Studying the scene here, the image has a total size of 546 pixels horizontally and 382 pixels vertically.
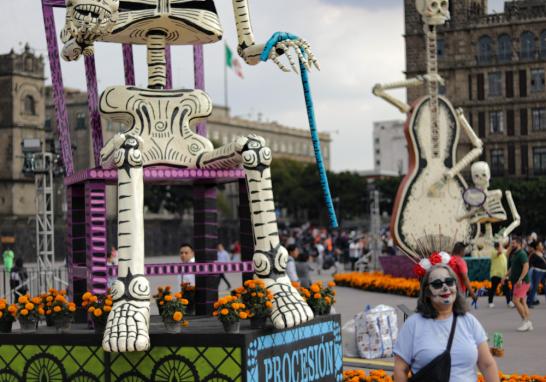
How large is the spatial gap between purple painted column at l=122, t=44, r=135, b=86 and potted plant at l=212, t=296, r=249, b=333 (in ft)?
9.51

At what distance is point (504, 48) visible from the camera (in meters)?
68.9

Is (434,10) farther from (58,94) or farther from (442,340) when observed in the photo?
(442,340)

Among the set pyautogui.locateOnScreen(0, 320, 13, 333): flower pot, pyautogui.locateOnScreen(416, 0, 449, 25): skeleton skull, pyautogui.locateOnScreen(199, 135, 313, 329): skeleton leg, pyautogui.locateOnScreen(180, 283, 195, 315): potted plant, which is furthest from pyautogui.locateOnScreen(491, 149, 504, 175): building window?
pyautogui.locateOnScreen(0, 320, 13, 333): flower pot

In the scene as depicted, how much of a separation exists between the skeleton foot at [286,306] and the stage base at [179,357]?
117mm

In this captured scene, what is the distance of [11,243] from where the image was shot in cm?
5091

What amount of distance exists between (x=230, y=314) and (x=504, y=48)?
64.8 meters

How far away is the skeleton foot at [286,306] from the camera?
7.15 m

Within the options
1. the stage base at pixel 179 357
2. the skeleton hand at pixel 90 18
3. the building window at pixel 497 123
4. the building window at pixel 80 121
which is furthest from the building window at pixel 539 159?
the skeleton hand at pixel 90 18

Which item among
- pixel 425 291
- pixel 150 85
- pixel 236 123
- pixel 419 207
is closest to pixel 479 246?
pixel 419 207

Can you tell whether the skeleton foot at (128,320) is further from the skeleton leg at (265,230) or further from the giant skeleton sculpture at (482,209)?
the giant skeleton sculpture at (482,209)

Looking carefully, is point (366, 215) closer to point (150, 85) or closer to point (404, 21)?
point (404, 21)

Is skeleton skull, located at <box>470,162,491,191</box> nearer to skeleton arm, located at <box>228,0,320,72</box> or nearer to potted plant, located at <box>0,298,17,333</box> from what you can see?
skeleton arm, located at <box>228,0,320,72</box>

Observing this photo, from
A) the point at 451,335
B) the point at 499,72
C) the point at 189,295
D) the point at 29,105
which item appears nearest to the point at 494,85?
the point at 499,72

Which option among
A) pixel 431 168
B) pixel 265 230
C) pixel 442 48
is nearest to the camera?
pixel 265 230
